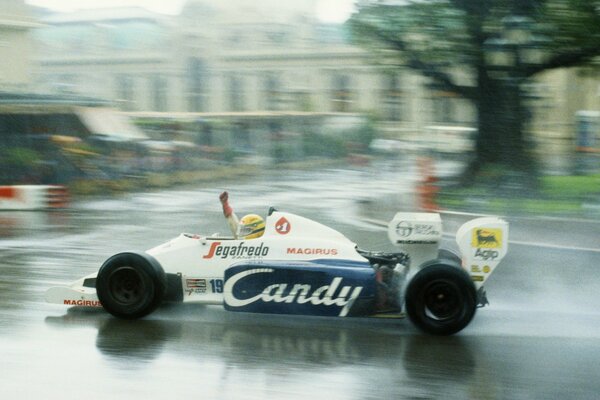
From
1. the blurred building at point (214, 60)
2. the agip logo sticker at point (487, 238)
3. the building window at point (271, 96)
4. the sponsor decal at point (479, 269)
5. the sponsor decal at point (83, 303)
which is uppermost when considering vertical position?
the blurred building at point (214, 60)

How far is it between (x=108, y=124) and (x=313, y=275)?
21063 mm

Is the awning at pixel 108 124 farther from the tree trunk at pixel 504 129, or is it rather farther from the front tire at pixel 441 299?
the front tire at pixel 441 299

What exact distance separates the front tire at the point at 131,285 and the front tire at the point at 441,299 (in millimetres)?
2209

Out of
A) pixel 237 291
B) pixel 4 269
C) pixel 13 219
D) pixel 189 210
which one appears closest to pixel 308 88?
pixel 189 210

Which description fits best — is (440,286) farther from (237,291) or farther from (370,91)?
(370,91)

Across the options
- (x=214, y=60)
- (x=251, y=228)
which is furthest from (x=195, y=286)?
(x=214, y=60)

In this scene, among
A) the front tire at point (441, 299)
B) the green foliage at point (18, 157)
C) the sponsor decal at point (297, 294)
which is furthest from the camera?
the green foliage at point (18, 157)

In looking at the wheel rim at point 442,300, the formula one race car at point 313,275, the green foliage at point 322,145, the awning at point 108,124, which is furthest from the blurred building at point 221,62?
the wheel rim at point 442,300

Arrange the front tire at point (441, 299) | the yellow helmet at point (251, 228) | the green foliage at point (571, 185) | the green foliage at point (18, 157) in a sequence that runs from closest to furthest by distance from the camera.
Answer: the front tire at point (441, 299), the yellow helmet at point (251, 228), the green foliage at point (571, 185), the green foliage at point (18, 157)

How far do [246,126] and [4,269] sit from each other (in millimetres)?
21194

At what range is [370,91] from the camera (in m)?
31.6

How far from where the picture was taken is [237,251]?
25.1 feet

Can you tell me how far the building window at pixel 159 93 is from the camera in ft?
111

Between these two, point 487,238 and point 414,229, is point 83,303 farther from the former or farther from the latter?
point 487,238
